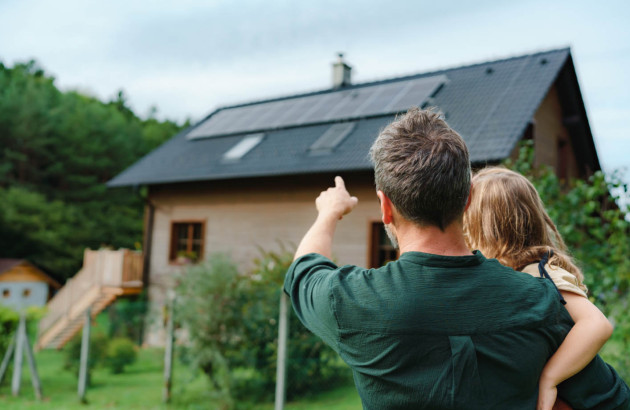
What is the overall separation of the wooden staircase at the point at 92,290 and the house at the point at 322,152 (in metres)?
0.73

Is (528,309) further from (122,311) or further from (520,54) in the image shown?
(520,54)

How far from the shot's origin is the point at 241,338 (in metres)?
7.72

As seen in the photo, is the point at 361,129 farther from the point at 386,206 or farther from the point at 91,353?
the point at 386,206

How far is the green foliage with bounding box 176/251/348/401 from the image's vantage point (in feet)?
25.0

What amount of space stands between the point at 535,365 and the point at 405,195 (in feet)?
1.71

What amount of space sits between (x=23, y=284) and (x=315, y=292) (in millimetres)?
22301

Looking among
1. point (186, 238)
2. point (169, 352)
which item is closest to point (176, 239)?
point (186, 238)

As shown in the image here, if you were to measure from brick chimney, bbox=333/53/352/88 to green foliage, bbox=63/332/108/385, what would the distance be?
428 inches

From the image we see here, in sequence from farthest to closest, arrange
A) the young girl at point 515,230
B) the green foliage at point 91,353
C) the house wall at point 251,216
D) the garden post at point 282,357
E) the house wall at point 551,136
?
the house wall at point 551,136
the house wall at point 251,216
the green foliage at point 91,353
the garden post at point 282,357
the young girl at point 515,230

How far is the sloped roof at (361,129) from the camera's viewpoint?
459 inches

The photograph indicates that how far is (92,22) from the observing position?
13.6 metres

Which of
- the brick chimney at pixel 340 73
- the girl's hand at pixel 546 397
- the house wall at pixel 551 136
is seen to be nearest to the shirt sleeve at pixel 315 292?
the girl's hand at pixel 546 397

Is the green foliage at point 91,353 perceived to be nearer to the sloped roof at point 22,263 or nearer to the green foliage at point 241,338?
the green foliage at point 241,338

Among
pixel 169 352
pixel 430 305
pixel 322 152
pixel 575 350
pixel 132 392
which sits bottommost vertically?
pixel 132 392
